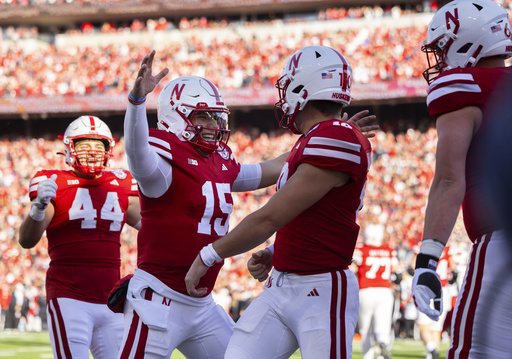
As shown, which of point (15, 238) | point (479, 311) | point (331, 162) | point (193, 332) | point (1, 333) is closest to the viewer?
point (479, 311)

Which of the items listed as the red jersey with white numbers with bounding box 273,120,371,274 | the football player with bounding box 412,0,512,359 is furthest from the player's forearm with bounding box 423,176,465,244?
the red jersey with white numbers with bounding box 273,120,371,274

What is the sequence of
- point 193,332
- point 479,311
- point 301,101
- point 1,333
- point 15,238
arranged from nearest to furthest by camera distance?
point 479,311, point 301,101, point 193,332, point 1,333, point 15,238

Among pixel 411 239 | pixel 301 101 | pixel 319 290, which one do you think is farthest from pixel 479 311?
pixel 411 239

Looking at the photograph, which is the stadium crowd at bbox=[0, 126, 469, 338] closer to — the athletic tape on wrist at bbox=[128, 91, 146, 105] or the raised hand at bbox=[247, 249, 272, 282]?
the raised hand at bbox=[247, 249, 272, 282]

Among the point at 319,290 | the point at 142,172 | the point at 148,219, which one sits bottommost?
the point at 319,290

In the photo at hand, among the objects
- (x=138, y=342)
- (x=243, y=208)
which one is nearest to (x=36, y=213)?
(x=138, y=342)

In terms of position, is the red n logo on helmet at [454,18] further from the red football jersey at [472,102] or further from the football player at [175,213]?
the football player at [175,213]

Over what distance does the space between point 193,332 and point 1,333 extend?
1321 cm

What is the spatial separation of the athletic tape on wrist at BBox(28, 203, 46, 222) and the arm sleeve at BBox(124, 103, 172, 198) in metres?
1.30

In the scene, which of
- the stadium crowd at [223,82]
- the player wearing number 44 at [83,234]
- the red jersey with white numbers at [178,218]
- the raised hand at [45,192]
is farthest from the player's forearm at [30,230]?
the stadium crowd at [223,82]

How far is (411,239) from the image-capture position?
637 inches

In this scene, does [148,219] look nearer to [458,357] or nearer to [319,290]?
[319,290]

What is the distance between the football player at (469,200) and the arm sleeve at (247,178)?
1.57m

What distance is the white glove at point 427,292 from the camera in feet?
8.36
